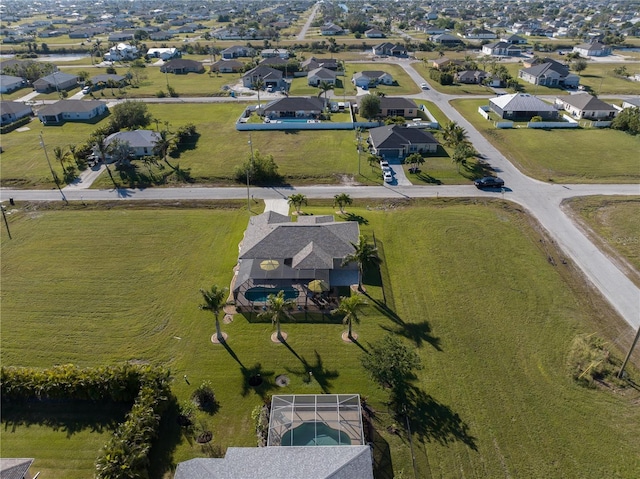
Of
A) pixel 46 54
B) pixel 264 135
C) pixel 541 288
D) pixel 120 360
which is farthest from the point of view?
pixel 46 54

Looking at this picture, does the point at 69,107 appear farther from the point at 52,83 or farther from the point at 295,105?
the point at 295,105

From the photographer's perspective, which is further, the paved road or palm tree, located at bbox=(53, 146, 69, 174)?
palm tree, located at bbox=(53, 146, 69, 174)

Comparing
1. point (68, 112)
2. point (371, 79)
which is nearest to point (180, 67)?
point (68, 112)

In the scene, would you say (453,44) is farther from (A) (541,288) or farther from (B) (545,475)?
(B) (545,475)

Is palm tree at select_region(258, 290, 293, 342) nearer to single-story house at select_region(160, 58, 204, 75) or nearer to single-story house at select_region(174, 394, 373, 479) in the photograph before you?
single-story house at select_region(174, 394, 373, 479)

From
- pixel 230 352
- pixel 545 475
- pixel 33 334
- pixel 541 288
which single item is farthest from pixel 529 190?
pixel 33 334

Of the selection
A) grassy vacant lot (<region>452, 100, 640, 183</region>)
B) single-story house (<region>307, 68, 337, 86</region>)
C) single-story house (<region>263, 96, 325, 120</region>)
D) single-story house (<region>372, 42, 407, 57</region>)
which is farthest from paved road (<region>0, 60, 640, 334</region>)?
single-story house (<region>372, 42, 407, 57</region>)
